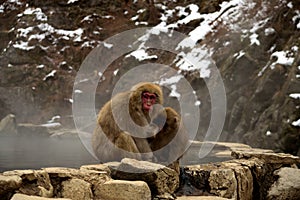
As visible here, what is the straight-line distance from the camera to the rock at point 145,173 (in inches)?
118

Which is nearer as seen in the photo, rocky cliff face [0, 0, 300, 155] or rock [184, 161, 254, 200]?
rock [184, 161, 254, 200]

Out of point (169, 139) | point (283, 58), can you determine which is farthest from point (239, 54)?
point (169, 139)

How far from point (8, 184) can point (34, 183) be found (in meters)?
0.25

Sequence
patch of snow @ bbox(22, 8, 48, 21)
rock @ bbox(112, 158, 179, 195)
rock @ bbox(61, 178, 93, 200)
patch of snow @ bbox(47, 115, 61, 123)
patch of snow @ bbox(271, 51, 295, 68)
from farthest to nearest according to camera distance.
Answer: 1. patch of snow @ bbox(22, 8, 48, 21)
2. patch of snow @ bbox(47, 115, 61, 123)
3. patch of snow @ bbox(271, 51, 295, 68)
4. rock @ bbox(112, 158, 179, 195)
5. rock @ bbox(61, 178, 93, 200)

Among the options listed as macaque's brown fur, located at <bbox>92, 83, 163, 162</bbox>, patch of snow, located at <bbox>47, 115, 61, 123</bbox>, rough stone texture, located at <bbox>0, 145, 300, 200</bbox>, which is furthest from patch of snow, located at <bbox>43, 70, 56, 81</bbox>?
macaque's brown fur, located at <bbox>92, 83, 163, 162</bbox>

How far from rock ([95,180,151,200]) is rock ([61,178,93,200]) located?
0.09 m

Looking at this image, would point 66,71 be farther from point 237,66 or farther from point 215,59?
point 237,66

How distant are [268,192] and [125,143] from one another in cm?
170

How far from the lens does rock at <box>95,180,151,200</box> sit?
8.91 ft

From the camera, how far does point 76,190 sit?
2.82 m

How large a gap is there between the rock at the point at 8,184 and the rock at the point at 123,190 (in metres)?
0.58

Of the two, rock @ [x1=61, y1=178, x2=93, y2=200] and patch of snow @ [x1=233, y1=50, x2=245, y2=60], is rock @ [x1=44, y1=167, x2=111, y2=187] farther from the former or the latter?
Answer: patch of snow @ [x1=233, y1=50, x2=245, y2=60]

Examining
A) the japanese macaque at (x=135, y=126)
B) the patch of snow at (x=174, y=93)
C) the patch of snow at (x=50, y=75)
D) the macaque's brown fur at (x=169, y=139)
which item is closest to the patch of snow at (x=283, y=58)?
the patch of snow at (x=174, y=93)

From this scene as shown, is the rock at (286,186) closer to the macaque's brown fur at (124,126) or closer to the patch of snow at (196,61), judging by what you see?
the macaque's brown fur at (124,126)
